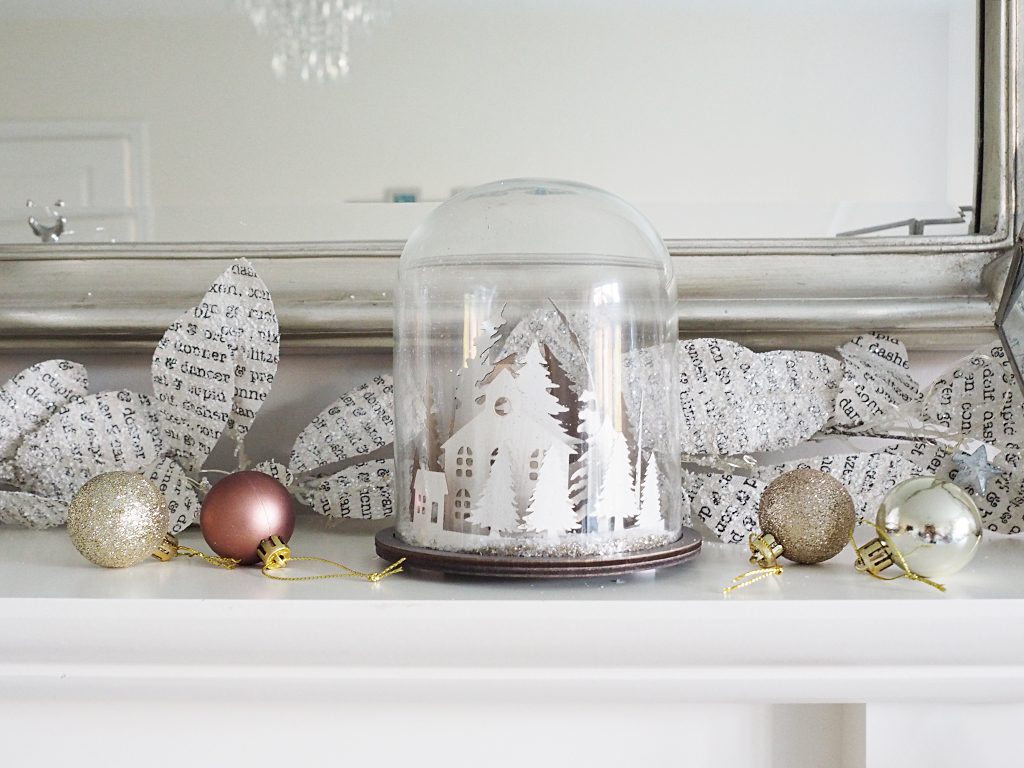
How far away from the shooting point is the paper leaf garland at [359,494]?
24.1 inches

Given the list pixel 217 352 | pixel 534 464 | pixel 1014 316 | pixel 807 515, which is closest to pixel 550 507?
pixel 534 464

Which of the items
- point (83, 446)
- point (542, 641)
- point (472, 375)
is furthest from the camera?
point (83, 446)

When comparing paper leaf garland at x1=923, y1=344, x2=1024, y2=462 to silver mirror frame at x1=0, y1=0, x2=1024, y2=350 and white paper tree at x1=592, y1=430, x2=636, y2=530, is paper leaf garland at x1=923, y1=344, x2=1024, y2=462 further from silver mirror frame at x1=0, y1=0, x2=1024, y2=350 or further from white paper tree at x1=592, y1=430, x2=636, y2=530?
white paper tree at x1=592, y1=430, x2=636, y2=530

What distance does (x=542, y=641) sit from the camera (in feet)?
1.37

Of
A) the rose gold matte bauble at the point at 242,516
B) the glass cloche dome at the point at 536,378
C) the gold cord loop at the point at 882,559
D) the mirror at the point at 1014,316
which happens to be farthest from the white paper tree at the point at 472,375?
the mirror at the point at 1014,316

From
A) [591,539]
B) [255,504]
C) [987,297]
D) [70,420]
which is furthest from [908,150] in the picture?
[70,420]

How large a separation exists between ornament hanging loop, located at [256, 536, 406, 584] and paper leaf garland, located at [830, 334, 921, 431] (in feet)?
1.08

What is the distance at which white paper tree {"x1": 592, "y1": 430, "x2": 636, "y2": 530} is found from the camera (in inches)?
18.7

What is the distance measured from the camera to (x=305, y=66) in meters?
0.67

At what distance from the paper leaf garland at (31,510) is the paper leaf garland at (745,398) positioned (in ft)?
1.35

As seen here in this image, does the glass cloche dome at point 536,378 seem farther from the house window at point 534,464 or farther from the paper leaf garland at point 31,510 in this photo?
the paper leaf garland at point 31,510

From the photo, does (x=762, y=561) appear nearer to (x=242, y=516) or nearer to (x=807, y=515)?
(x=807, y=515)

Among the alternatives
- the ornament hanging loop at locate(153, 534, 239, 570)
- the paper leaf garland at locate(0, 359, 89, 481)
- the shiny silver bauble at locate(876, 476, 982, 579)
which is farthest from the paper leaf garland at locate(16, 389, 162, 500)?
the shiny silver bauble at locate(876, 476, 982, 579)

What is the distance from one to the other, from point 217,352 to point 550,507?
0.27 m
